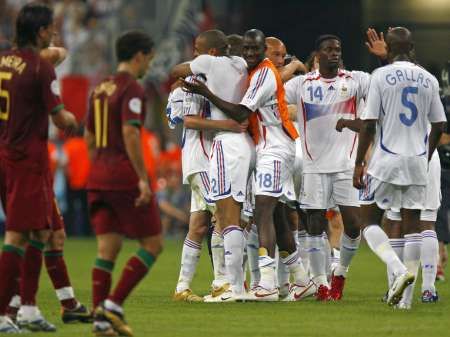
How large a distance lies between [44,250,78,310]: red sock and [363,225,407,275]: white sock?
2557mm

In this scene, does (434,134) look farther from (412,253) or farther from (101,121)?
(101,121)

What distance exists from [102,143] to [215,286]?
3.43 meters

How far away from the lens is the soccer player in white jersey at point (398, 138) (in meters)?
11.5

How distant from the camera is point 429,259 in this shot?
41.0 ft

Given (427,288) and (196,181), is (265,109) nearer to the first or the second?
(196,181)

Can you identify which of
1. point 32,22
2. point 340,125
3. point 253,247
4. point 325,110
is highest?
point 32,22

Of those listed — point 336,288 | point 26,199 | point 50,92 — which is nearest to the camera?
point 50,92

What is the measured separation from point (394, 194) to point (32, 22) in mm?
3549

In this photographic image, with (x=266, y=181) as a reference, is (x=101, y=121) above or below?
above

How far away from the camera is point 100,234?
9719 mm

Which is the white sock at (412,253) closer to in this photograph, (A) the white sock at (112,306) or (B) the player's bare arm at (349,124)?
(B) the player's bare arm at (349,124)

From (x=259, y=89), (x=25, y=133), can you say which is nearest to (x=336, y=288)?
(x=259, y=89)

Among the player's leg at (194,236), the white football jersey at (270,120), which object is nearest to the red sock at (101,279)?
the white football jersey at (270,120)

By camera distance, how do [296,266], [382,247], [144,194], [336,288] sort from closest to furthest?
1. [144,194]
2. [382,247]
3. [336,288]
4. [296,266]
